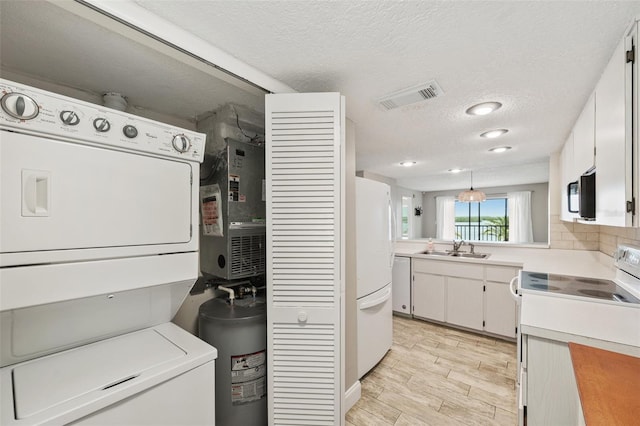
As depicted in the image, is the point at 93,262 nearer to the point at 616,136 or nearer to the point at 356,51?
the point at 356,51

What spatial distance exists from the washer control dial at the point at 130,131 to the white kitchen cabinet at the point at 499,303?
3372 millimetres

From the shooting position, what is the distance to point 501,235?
→ 6.75m

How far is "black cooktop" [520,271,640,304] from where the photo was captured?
1462 mm

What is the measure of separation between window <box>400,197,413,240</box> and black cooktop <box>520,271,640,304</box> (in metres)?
4.40

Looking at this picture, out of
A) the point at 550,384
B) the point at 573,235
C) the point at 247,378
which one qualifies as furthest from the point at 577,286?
the point at 247,378

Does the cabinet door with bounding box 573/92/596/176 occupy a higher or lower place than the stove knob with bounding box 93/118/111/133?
higher

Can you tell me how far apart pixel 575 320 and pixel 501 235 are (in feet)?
21.7

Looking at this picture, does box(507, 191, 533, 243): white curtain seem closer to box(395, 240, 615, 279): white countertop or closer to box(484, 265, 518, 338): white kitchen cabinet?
box(395, 240, 615, 279): white countertop

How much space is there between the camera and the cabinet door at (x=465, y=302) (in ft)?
9.59

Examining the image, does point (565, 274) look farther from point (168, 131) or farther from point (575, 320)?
point (168, 131)

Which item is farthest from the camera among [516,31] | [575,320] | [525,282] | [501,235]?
[501,235]

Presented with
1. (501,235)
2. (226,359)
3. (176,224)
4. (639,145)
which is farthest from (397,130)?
(501,235)

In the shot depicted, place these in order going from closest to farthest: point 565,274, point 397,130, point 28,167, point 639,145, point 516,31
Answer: point 28,167, point 639,145, point 516,31, point 565,274, point 397,130

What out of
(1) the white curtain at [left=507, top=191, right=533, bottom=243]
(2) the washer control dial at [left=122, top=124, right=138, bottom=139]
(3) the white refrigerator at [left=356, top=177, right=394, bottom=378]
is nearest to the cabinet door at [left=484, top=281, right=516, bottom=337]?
(3) the white refrigerator at [left=356, top=177, right=394, bottom=378]
